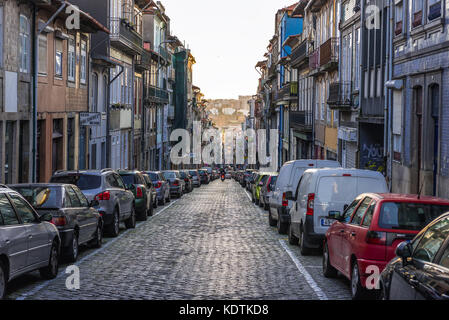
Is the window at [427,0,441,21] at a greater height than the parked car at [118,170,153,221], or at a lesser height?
greater

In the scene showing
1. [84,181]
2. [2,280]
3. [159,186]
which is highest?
[84,181]

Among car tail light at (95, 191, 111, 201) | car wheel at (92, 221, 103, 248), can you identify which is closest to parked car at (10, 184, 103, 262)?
car wheel at (92, 221, 103, 248)

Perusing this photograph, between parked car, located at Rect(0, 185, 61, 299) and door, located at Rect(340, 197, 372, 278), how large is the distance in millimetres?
4386

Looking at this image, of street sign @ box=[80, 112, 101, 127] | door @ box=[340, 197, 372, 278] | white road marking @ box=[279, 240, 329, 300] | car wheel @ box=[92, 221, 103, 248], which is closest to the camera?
door @ box=[340, 197, 372, 278]

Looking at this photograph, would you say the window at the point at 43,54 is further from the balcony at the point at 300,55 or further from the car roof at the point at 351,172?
the balcony at the point at 300,55

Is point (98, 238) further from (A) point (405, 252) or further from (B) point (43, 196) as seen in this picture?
(A) point (405, 252)

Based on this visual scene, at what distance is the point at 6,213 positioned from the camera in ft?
34.6

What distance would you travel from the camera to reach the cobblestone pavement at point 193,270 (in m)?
11.0

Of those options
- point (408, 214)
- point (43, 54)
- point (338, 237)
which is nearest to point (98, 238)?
point (338, 237)

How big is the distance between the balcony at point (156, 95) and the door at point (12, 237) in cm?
4624

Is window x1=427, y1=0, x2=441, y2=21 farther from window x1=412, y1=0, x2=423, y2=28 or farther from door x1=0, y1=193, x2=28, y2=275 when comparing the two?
door x1=0, y1=193, x2=28, y2=275

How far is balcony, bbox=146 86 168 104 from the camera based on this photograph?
5812cm

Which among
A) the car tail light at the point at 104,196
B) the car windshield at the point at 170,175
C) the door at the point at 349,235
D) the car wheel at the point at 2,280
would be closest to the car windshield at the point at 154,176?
the car windshield at the point at 170,175

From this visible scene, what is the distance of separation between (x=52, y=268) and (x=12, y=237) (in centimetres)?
203
